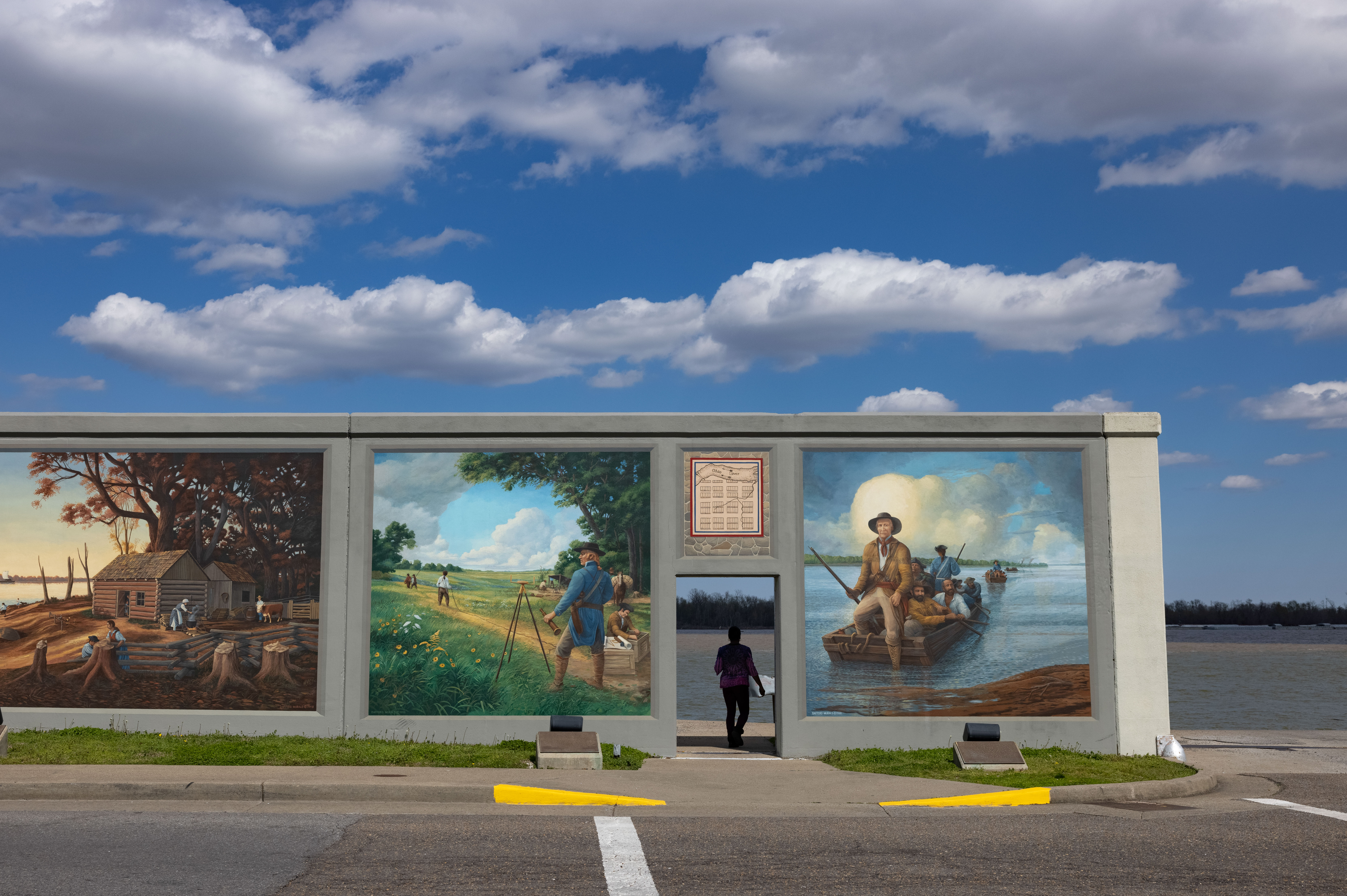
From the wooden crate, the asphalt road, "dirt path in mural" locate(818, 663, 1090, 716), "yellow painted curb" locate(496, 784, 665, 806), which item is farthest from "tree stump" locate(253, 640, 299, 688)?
"dirt path in mural" locate(818, 663, 1090, 716)

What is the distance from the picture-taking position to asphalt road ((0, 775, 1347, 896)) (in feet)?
22.1

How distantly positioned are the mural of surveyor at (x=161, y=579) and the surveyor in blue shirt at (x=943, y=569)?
315 inches

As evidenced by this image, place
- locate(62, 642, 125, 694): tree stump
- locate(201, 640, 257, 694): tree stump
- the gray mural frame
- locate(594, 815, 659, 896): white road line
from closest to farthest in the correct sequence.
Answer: locate(594, 815, 659, 896): white road line → the gray mural frame → locate(201, 640, 257, 694): tree stump → locate(62, 642, 125, 694): tree stump

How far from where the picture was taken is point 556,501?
46.3 feet

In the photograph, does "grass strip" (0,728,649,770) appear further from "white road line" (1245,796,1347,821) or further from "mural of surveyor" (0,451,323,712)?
"white road line" (1245,796,1347,821)

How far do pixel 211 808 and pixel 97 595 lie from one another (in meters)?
6.16

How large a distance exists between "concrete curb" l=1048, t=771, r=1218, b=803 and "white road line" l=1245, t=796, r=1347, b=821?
56 centimetres

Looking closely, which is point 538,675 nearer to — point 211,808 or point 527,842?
point 211,808

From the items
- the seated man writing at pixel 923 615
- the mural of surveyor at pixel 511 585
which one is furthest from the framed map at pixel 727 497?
the seated man writing at pixel 923 615

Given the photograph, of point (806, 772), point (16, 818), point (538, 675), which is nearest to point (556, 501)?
point (538, 675)

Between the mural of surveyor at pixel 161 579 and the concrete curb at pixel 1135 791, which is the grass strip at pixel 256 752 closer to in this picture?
the mural of surveyor at pixel 161 579

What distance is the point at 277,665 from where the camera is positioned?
545 inches

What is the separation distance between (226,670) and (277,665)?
69 cm

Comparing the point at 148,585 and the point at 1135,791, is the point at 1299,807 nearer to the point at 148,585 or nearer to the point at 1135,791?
the point at 1135,791
